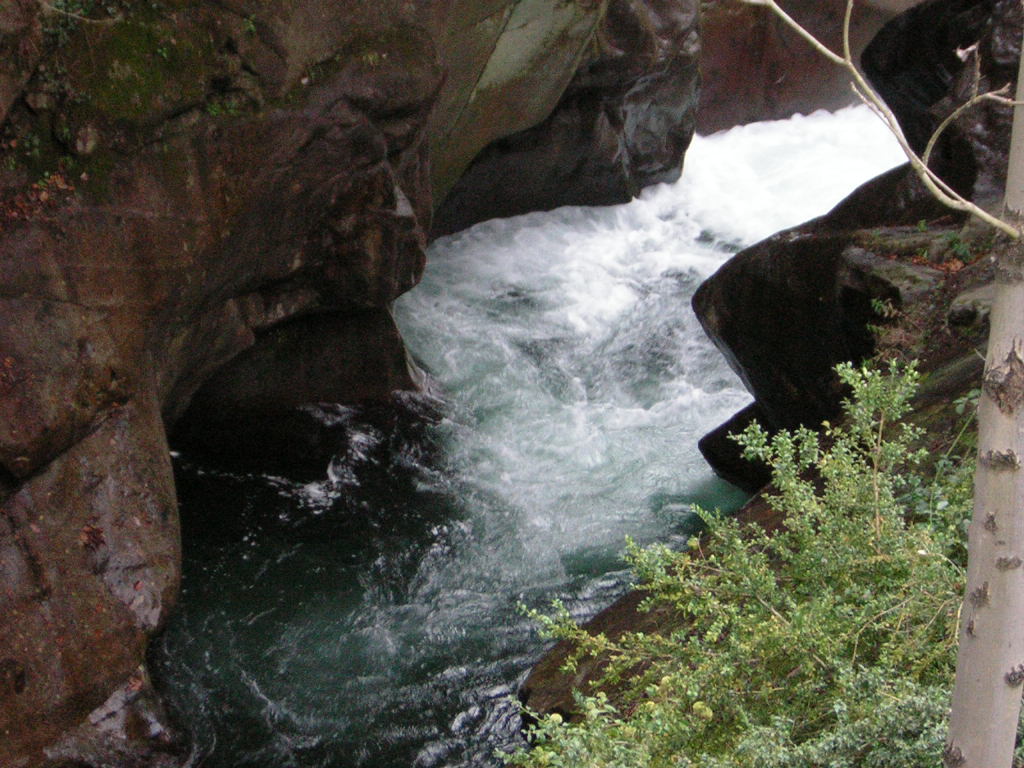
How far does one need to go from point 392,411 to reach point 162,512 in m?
3.81

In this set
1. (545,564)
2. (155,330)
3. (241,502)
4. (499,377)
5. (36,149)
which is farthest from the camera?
(499,377)

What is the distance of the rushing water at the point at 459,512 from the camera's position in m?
6.61

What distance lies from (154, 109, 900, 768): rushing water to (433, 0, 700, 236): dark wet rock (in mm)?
529

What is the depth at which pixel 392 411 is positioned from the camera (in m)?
9.91

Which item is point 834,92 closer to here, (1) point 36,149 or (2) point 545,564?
(2) point 545,564

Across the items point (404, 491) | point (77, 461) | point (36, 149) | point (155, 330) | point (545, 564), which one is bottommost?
point (545, 564)

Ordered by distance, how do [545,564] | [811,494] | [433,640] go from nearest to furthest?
[811,494], [433,640], [545,564]

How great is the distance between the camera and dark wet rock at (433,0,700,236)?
13.0 meters

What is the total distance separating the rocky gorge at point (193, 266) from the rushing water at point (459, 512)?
765 millimetres

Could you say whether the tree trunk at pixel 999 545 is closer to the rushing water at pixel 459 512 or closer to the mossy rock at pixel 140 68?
the rushing water at pixel 459 512

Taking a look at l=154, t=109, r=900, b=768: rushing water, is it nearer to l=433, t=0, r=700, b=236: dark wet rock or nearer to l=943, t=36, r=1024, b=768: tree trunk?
l=433, t=0, r=700, b=236: dark wet rock

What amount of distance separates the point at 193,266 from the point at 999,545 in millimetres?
5398

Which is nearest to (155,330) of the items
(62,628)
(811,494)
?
A: (62,628)

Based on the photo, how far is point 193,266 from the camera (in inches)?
263
